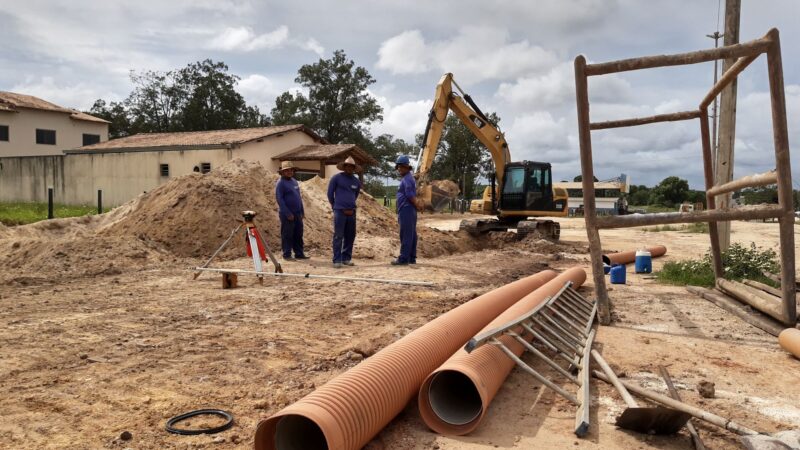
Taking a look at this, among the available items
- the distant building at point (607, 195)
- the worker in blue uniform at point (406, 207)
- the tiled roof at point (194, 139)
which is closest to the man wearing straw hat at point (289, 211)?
the worker in blue uniform at point (406, 207)

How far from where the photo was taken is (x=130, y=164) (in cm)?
2786

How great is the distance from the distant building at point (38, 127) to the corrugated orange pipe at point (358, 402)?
36047 mm

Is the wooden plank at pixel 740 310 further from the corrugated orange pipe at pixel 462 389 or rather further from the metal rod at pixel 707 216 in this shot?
the corrugated orange pipe at pixel 462 389

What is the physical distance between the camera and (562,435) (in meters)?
3.22

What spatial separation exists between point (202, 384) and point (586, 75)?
4.49 metres

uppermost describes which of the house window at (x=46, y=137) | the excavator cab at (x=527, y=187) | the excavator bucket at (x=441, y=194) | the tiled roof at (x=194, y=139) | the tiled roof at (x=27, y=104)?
the tiled roof at (x=27, y=104)

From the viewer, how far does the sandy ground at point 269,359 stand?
10.6ft

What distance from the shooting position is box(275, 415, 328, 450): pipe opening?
2.82 metres

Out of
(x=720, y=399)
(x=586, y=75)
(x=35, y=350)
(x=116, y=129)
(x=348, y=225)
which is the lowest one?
(x=720, y=399)

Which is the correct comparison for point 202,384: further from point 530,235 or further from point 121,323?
point 530,235

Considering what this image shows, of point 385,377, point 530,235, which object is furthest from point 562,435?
point 530,235

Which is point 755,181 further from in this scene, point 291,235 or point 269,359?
point 291,235

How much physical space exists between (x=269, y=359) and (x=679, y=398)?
294 cm

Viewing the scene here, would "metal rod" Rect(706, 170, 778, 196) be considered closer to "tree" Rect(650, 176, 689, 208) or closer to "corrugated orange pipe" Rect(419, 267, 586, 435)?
"corrugated orange pipe" Rect(419, 267, 586, 435)
